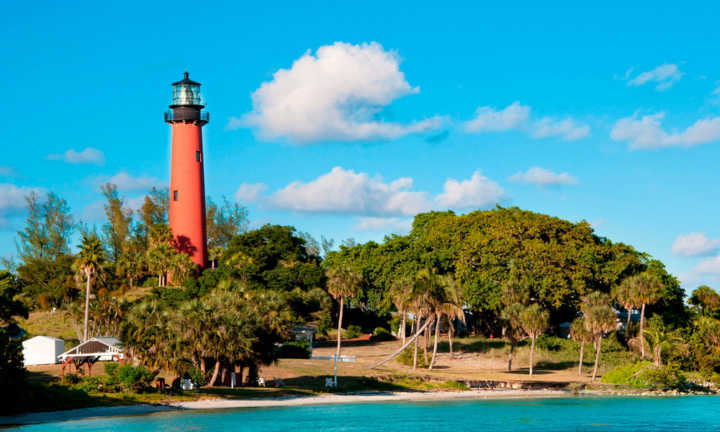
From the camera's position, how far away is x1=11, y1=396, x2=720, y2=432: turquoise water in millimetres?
37438

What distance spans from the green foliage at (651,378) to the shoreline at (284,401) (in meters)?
1.47

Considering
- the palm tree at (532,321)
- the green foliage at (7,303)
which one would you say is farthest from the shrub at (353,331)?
the green foliage at (7,303)

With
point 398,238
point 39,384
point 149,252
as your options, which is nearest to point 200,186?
point 149,252

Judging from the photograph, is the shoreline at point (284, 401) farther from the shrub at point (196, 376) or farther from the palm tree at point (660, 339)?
the palm tree at point (660, 339)

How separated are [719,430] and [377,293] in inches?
1527

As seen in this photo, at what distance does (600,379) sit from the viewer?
208 feet

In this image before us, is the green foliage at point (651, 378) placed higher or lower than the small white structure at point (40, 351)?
lower

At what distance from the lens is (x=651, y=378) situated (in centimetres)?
6109

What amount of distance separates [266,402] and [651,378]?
31.7 metres

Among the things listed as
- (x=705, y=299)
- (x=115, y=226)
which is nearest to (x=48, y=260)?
(x=115, y=226)

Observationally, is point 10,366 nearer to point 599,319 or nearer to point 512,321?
point 512,321

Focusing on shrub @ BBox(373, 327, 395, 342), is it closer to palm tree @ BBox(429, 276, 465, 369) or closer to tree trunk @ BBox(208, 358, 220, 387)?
palm tree @ BBox(429, 276, 465, 369)

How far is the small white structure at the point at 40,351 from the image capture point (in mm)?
55812

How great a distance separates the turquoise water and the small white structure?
19202mm
